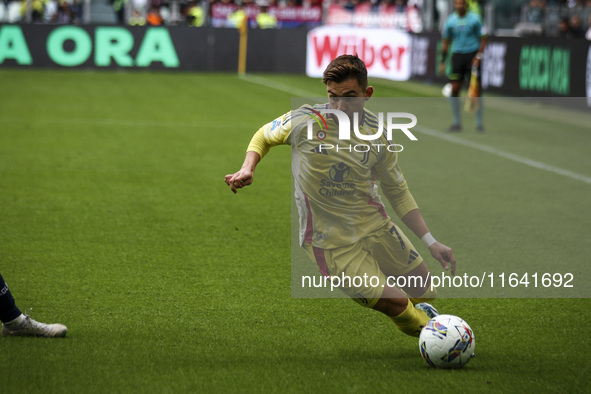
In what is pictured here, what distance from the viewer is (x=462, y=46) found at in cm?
1318

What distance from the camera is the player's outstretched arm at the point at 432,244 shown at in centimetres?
390

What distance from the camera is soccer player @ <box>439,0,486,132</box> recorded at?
13.0 metres

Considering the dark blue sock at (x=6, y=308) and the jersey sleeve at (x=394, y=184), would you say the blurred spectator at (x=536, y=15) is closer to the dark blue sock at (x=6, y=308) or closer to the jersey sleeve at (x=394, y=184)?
the jersey sleeve at (x=394, y=184)

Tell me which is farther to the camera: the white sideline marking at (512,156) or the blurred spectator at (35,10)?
the blurred spectator at (35,10)

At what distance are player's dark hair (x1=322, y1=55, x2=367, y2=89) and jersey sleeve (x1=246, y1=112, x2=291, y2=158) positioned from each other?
288 millimetres

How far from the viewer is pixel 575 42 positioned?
15.3 m

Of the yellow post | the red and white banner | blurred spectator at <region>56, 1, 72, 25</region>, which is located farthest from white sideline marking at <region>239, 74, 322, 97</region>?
blurred spectator at <region>56, 1, 72, 25</region>

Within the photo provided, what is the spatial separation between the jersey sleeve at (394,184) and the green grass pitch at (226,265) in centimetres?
61

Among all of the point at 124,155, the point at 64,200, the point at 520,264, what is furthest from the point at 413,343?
the point at 124,155

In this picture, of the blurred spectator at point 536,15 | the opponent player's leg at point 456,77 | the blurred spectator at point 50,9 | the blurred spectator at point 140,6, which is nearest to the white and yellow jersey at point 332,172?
the opponent player's leg at point 456,77

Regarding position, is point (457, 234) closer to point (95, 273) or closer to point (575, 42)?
point (95, 273)

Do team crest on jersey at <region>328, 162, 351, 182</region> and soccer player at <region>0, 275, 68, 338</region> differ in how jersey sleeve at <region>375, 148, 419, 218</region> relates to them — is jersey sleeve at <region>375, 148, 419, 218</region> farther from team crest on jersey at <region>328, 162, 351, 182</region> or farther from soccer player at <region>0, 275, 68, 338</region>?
soccer player at <region>0, 275, 68, 338</region>

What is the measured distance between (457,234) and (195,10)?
86.3ft

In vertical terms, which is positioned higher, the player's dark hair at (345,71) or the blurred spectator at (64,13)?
the blurred spectator at (64,13)
